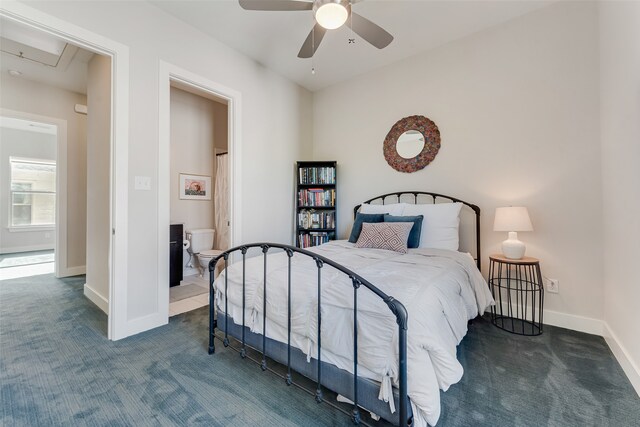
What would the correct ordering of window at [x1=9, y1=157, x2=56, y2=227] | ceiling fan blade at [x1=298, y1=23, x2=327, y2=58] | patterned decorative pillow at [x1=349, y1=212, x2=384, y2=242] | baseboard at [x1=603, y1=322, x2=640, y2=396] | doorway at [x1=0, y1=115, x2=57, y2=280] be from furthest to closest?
window at [x1=9, y1=157, x2=56, y2=227] → doorway at [x1=0, y1=115, x2=57, y2=280] → patterned decorative pillow at [x1=349, y1=212, x2=384, y2=242] → ceiling fan blade at [x1=298, y1=23, x2=327, y2=58] → baseboard at [x1=603, y1=322, x2=640, y2=396]

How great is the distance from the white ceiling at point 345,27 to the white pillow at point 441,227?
6.02 ft

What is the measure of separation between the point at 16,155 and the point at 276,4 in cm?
755

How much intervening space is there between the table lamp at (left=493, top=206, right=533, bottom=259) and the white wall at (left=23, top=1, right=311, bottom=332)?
258 centimetres

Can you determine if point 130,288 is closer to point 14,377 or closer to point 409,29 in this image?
point 14,377

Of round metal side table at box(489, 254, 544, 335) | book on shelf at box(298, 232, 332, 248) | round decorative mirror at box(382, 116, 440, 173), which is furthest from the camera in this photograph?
book on shelf at box(298, 232, 332, 248)

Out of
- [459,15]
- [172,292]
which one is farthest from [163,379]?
[459,15]

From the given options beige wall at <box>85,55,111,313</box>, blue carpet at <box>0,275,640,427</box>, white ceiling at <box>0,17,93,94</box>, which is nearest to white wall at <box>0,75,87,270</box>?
white ceiling at <box>0,17,93,94</box>

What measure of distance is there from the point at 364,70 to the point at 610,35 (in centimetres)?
235

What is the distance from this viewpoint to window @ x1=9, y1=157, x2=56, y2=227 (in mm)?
6148

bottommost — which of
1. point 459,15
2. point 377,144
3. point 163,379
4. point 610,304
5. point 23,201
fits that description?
point 163,379

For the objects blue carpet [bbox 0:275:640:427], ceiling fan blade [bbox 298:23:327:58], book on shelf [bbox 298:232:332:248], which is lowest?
blue carpet [bbox 0:275:640:427]

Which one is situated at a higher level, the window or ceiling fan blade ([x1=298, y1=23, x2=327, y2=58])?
ceiling fan blade ([x1=298, y1=23, x2=327, y2=58])

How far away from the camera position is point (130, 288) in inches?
93.0

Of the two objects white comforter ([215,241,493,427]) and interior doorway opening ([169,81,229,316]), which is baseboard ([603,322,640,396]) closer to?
white comforter ([215,241,493,427])
